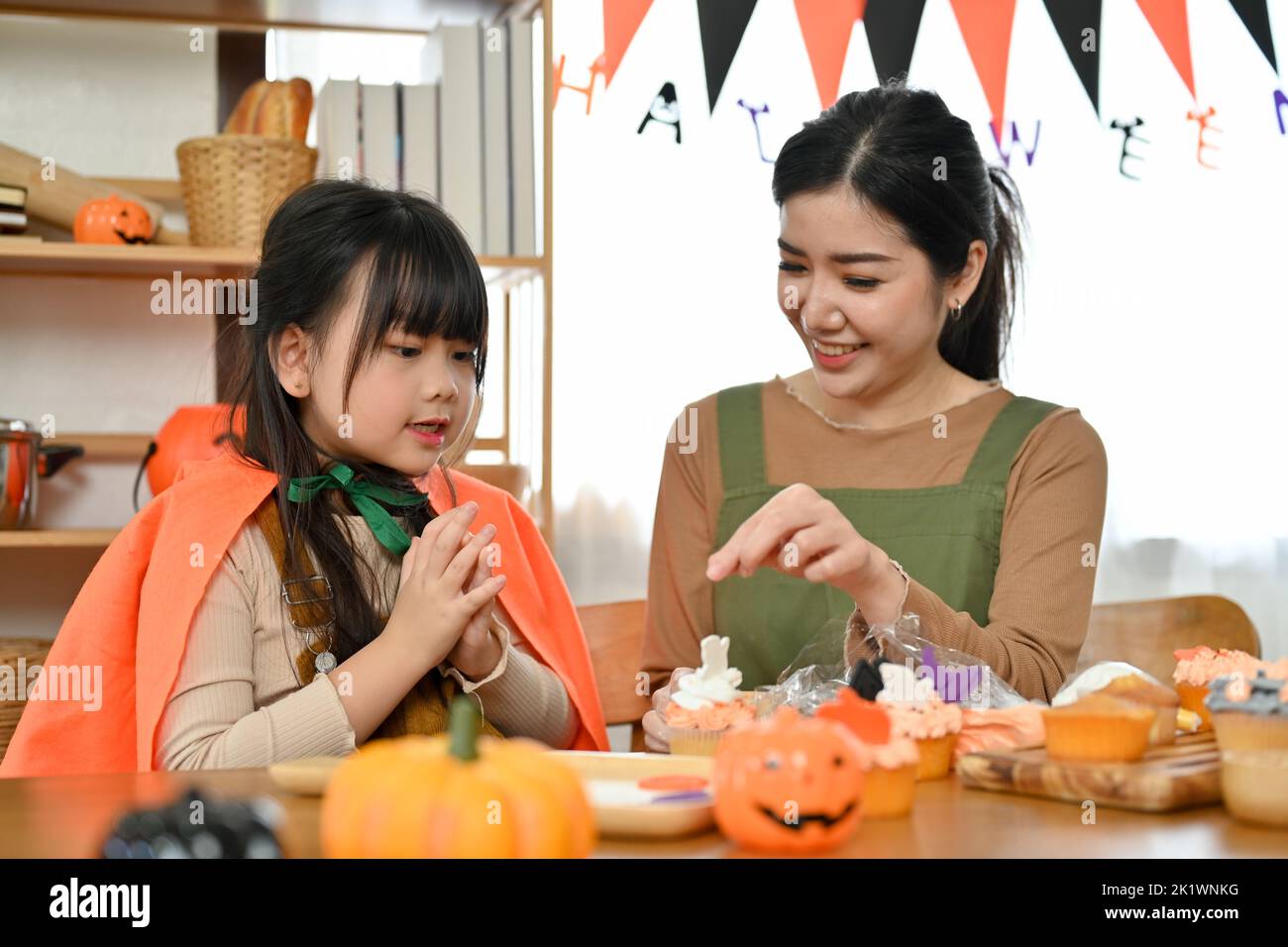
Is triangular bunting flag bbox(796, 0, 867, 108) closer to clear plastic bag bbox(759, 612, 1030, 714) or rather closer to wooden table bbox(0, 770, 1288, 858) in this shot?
clear plastic bag bbox(759, 612, 1030, 714)

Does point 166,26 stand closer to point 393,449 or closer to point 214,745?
point 393,449

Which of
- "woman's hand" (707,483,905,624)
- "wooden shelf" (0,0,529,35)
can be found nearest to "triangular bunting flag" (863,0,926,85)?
"wooden shelf" (0,0,529,35)

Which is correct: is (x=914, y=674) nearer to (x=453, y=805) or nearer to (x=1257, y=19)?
(x=453, y=805)

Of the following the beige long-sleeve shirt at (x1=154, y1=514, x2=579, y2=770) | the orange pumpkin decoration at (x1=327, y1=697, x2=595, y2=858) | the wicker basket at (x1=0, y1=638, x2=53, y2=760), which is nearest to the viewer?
the orange pumpkin decoration at (x1=327, y1=697, x2=595, y2=858)

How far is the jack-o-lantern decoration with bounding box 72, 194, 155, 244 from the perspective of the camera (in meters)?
2.12

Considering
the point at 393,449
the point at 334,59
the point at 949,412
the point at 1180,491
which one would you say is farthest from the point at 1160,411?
the point at 393,449

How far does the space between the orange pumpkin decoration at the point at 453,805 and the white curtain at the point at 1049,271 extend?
197 centimetres

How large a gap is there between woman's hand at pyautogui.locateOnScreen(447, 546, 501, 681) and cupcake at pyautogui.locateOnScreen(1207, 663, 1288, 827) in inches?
23.0

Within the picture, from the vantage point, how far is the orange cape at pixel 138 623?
117cm

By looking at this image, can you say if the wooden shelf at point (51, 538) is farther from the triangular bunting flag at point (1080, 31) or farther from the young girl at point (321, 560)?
the triangular bunting flag at point (1080, 31)

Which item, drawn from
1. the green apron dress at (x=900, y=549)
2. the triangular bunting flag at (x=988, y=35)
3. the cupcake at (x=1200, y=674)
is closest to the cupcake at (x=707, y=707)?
the cupcake at (x=1200, y=674)

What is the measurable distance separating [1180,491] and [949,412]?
1.28m

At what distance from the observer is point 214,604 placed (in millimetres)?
1184

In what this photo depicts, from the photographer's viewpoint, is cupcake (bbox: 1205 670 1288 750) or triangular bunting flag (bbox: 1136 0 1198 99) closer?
cupcake (bbox: 1205 670 1288 750)
